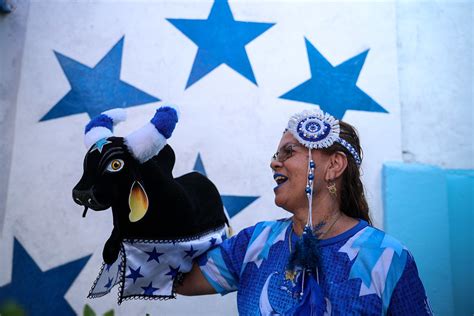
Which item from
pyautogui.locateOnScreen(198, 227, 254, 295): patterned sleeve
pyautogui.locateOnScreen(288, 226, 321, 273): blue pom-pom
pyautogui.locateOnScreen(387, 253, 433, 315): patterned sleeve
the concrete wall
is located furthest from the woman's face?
the concrete wall

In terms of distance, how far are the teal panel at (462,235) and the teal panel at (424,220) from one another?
60mm

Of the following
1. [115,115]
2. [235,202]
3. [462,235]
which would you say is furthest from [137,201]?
[462,235]

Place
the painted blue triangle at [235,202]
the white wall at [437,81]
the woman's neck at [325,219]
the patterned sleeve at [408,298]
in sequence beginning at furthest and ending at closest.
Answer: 1. the white wall at [437,81]
2. the painted blue triangle at [235,202]
3. the woman's neck at [325,219]
4. the patterned sleeve at [408,298]

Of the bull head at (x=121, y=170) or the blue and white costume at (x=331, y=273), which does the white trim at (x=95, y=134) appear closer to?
the bull head at (x=121, y=170)

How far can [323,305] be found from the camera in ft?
4.71

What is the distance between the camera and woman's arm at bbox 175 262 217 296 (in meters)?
1.73

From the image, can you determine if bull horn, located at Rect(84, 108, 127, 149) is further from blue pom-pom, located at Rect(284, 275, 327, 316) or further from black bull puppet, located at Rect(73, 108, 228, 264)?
blue pom-pom, located at Rect(284, 275, 327, 316)

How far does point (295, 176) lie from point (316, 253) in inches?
11.6

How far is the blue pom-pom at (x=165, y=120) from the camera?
152 cm

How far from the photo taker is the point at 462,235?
287cm

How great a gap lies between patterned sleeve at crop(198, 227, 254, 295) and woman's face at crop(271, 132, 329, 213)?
10.1 inches

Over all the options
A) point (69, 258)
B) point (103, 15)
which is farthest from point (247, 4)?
point (69, 258)

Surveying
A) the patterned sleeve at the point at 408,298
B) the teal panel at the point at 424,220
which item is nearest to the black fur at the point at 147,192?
the patterned sleeve at the point at 408,298

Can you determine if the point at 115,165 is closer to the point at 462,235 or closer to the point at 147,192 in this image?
the point at 147,192
